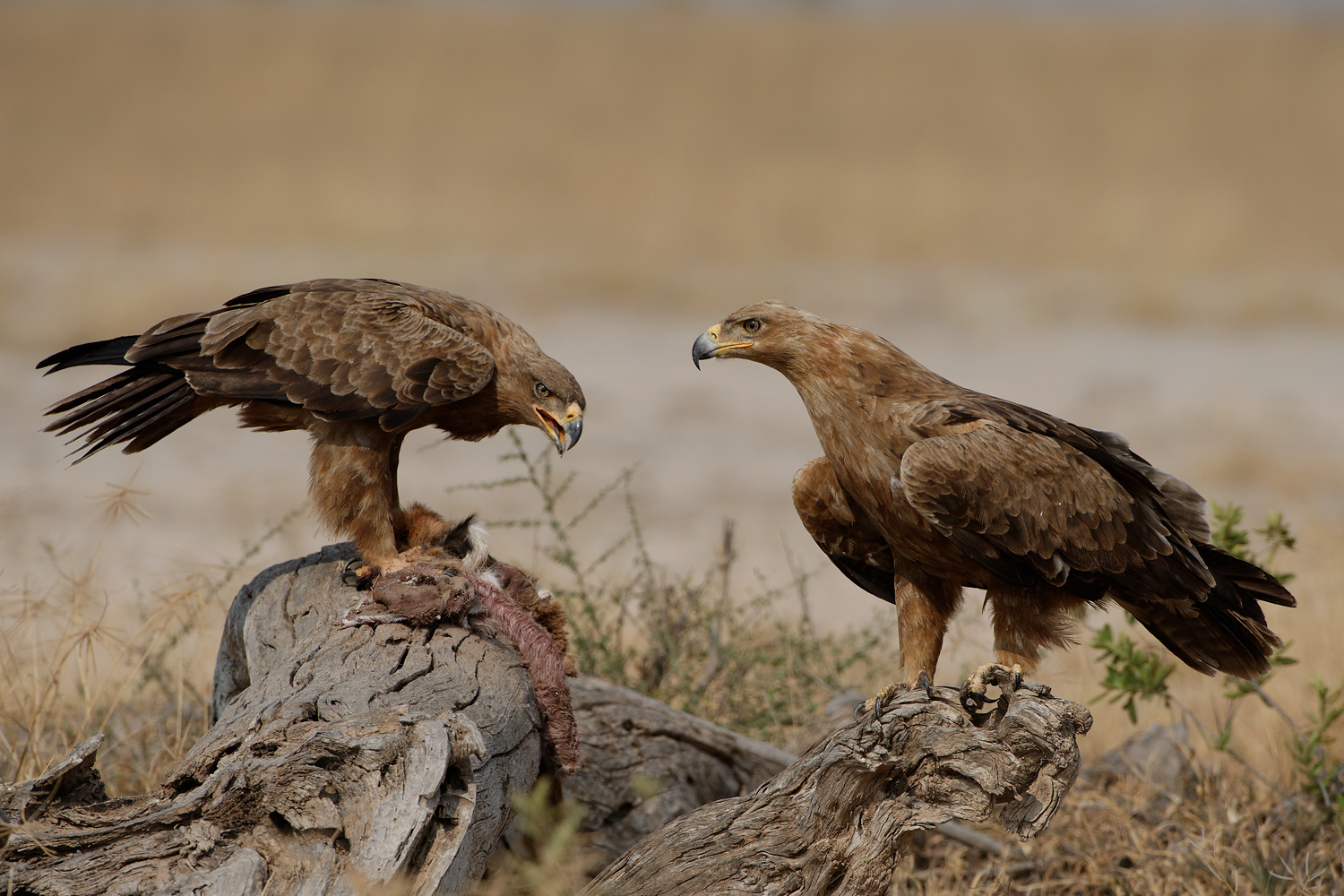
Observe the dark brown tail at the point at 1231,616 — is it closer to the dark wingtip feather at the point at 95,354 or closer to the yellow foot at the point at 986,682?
the yellow foot at the point at 986,682

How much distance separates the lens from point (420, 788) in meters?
2.64

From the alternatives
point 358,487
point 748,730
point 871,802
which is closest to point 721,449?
point 748,730

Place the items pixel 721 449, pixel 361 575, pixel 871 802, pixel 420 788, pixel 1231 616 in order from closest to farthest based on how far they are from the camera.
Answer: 1. pixel 420 788
2. pixel 871 802
3. pixel 361 575
4. pixel 1231 616
5. pixel 721 449

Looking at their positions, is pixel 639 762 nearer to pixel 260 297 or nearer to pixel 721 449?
pixel 260 297

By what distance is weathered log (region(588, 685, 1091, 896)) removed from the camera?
10.3 feet

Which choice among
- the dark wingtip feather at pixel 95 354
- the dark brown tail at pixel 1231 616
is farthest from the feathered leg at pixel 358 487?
the dark brown tail at pixel 1231 616

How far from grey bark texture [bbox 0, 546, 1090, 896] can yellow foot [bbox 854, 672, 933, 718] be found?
208 millimetres

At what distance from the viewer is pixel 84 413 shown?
3.81m

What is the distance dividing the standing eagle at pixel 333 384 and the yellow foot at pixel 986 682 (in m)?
1.52

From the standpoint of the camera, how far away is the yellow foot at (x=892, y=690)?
3570 mm

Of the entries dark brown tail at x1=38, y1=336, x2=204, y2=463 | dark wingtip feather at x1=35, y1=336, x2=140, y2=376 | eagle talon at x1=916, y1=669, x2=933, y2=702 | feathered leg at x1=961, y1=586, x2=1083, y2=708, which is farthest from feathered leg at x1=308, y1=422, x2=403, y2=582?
feathered leg at x1=961, y1=586, x2=1083, y2=708

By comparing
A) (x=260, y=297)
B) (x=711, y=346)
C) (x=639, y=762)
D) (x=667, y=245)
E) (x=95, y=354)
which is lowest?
(x=639, y=762)

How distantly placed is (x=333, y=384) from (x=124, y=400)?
2.20 feet

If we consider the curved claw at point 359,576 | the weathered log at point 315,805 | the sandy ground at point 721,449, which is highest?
the sandy ground at point 721,449
